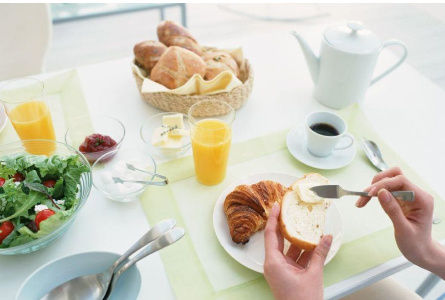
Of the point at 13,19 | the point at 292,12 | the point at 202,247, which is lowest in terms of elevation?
the point at 292,12

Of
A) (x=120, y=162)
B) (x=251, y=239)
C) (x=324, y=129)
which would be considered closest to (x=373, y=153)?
(x=324, y=129)

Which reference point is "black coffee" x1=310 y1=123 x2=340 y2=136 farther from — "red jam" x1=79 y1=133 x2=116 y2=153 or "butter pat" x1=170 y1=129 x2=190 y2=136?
"red jam" x1=79 y1=133 x2=116 y2=153

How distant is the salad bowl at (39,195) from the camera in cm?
78

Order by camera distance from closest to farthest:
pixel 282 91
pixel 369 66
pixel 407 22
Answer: pixel 369 66
pixel 282 91
pixel 407 22

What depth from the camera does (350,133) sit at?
1185mm

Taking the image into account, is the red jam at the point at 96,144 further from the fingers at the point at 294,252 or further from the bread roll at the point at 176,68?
the fingers at the point at 294,252

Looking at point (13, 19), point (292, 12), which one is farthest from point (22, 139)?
point (292, 12)

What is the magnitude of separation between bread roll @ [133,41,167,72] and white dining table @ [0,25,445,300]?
0.11m

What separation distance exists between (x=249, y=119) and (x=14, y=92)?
2.29ft

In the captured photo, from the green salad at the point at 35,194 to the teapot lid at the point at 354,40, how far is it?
2.70ft

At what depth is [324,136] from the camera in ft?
3.40

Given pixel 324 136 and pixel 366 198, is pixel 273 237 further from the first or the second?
pixel 324 136

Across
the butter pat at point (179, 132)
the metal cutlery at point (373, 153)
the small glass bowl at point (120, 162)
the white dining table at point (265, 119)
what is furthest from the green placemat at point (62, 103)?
the metal cutlery at point (373, 153)

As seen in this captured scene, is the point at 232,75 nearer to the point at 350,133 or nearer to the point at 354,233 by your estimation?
the point at 350,133
